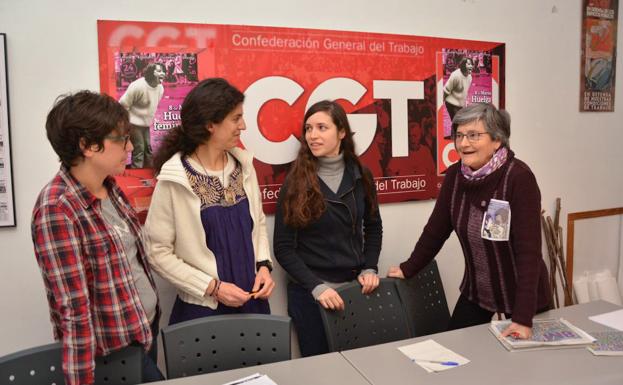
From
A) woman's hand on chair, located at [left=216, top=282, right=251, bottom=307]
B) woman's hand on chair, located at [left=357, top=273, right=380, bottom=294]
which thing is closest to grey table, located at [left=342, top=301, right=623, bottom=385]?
woman's hand on chair, located at [left=357, top=273, right=380, bottom=294]

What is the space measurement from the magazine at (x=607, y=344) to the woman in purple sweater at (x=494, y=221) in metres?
0.21

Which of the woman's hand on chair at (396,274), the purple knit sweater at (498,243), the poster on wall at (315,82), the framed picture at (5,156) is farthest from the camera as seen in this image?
the poster on wall at (315,82)

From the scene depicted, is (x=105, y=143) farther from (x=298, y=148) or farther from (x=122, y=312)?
(x=298, y=148)

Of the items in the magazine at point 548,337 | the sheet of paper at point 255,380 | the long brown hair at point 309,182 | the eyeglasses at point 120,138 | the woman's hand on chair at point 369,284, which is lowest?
the sheet of paper at point 255,380

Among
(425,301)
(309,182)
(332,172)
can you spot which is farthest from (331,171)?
(425,301)

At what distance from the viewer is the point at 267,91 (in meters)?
2.45

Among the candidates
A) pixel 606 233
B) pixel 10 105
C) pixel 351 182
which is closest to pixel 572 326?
pixel 351 182

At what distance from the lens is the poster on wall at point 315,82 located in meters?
2.24

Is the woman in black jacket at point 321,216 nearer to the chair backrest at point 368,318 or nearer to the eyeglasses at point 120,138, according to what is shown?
the chair backrest at point 368,318

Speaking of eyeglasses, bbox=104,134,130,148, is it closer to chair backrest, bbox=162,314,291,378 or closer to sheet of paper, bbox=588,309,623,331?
chair backrest, bbox=162,314,291,378

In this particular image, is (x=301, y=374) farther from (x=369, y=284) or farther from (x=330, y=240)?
(x=330, y=240)

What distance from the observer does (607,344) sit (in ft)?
5.23

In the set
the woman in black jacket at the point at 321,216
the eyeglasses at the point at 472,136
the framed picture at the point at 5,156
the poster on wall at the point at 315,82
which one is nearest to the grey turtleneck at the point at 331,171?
the woman in black jacket at the point at 321,216

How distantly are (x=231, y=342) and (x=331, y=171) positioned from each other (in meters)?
1.00
